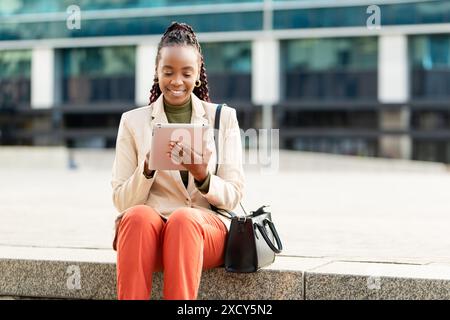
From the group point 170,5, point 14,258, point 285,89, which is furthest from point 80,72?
point 14,258

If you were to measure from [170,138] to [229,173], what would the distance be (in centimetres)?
50

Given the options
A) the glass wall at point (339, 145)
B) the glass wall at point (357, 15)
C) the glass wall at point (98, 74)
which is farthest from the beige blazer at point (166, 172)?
the glass wall at point (98, 74)

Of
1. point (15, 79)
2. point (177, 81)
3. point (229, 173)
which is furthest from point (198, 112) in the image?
point (15, 79)

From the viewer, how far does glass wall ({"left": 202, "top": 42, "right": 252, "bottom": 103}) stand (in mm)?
38781

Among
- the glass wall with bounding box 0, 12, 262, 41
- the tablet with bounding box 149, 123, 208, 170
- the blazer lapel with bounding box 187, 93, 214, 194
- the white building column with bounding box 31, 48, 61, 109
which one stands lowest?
the tablet with bounding box 149, 123, 208, 170

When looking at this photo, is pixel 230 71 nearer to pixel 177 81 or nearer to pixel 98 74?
pixel 98 74

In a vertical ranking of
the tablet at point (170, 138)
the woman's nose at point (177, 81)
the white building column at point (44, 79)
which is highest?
the white building column at point (44, 79)

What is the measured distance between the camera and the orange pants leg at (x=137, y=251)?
4172mm

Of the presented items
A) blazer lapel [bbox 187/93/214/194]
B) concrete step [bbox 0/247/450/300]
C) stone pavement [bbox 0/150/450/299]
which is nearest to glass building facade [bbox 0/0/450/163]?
stone pavement [bbox 0/150/450/299]

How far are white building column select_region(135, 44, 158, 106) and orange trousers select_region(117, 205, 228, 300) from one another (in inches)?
1391

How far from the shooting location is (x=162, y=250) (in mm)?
4375
